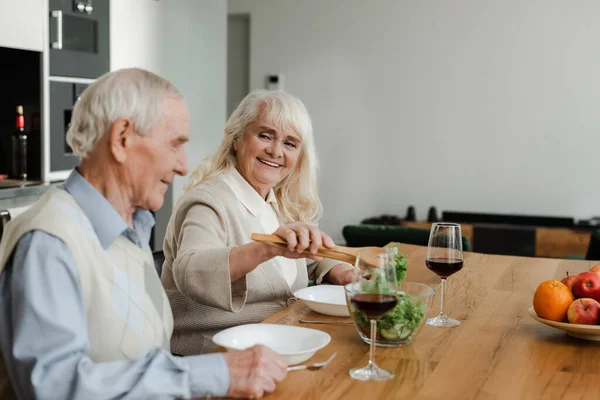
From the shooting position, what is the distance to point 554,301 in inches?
67.2

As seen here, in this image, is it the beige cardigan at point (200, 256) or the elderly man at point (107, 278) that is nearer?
the elderly man at point (107, 278)

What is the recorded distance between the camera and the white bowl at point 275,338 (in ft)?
4.88

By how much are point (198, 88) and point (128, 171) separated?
386 cm

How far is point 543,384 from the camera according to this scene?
4.57 ft

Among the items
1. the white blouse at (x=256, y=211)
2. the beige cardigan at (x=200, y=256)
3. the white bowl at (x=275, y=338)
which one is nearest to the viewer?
the white bowl at (x=275, y=338)

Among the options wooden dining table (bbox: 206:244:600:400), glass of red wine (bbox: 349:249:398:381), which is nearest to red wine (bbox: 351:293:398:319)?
glass of red wine (bbox: 349:249:398:381)

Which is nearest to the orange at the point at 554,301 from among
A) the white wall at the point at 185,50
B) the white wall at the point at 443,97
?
the white wall at the point at 185,50

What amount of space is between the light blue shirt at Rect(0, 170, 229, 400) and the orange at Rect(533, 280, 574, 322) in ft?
2.71

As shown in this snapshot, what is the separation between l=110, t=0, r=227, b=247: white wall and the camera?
4.41 m

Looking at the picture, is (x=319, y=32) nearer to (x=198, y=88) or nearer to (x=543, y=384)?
(x=198, y=88)

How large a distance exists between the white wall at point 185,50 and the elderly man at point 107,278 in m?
3.07

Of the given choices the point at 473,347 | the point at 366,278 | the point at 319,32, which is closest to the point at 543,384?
the point at 473,347

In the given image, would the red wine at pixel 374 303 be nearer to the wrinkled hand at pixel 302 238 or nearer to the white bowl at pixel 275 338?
the white bowl at pixel 275 338

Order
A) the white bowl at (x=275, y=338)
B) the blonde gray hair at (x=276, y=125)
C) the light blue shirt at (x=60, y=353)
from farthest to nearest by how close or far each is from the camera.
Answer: the blonde gray hair at (x=276, y=125), the white bowl at (x=275, y=338), the light blue shirt at (x=60, y=353)
